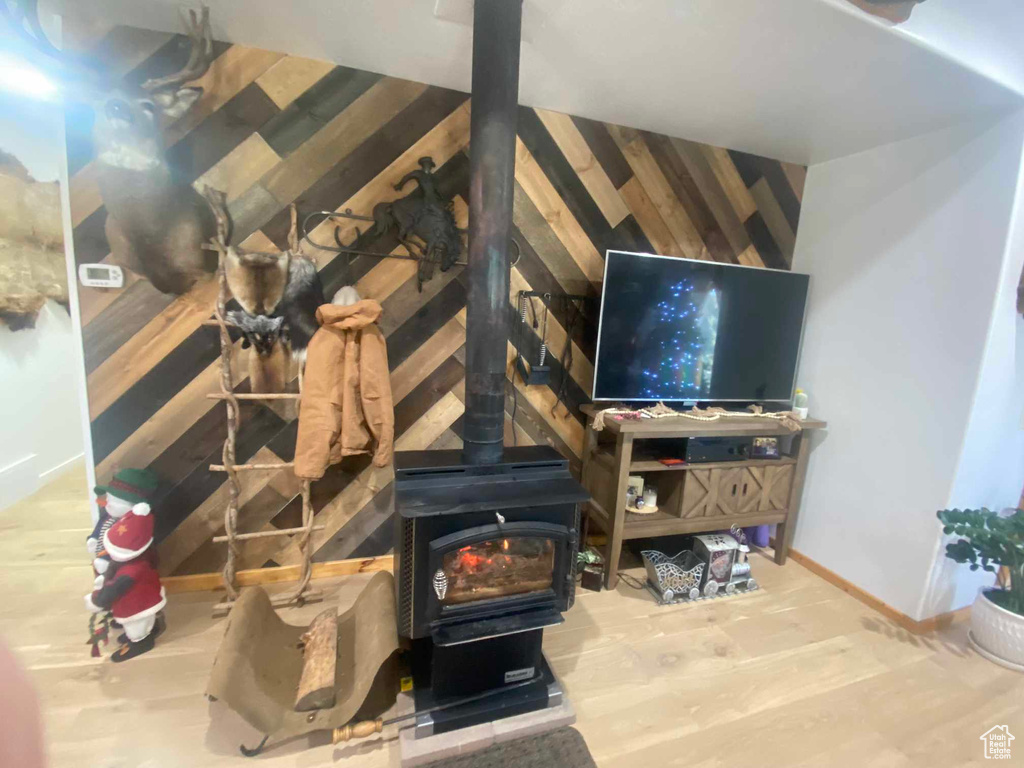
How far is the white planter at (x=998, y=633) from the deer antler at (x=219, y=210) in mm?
3523

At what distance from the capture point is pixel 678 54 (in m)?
1.65

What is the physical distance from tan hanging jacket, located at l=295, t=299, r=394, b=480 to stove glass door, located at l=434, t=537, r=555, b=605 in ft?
2.16

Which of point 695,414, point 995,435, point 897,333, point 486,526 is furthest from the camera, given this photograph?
point 695,414

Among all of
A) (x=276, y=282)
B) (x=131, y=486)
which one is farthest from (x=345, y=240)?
(x=131, y=486)

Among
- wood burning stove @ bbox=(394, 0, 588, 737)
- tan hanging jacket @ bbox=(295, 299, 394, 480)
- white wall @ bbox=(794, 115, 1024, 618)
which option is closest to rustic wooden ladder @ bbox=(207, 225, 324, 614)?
tan hanging jacket @ bbox=(295, 299, 394, 480)

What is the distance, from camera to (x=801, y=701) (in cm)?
161

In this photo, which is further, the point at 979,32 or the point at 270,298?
the point at 270,298

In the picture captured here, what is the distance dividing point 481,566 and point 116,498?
1.41 meters

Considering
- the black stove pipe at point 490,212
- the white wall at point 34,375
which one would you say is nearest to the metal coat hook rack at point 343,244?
the black stove pipe at point 490,212

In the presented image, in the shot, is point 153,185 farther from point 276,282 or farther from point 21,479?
point 21,479

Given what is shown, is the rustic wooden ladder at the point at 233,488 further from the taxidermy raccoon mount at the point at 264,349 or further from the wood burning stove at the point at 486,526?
the wood burning stove at the point at 486,526

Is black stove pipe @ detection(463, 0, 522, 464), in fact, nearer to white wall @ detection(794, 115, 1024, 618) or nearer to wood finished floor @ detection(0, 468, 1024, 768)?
wood finished floor @ detection(0, 468, 1024, 768)

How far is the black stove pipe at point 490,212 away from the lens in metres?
1.42

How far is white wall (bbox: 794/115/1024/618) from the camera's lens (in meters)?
1.87
